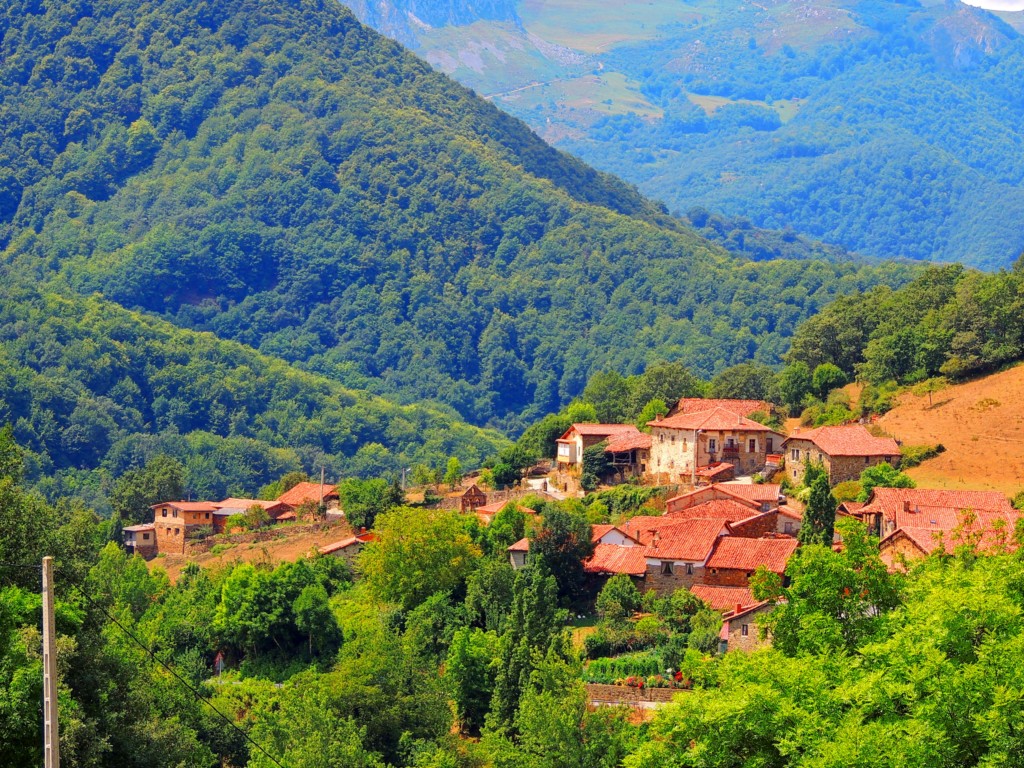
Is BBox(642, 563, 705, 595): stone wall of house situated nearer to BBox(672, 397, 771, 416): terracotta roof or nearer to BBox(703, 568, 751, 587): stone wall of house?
BBox(703, 568, 751, 587): stone wall of house

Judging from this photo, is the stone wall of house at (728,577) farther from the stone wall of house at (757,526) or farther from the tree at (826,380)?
the tree at (826,380)

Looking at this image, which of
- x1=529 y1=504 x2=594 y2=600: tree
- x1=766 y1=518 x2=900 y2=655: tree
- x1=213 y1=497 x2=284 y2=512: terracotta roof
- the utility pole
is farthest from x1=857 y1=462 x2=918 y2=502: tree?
the utility pole

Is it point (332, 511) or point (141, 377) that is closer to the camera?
point (332, 511)

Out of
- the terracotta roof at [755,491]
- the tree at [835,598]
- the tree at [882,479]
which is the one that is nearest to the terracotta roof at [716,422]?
the terracotta roof at [755,491]

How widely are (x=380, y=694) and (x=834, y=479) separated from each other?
22.3 meters

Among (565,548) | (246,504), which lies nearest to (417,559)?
(565,548)

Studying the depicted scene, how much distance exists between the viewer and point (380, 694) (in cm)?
4500

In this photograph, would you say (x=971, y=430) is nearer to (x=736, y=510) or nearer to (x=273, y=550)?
(x=736, y=510)

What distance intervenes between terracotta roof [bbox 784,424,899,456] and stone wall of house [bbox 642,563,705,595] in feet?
38.9

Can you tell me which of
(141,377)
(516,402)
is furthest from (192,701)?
(516,402)

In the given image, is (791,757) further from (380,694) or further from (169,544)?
(169,544)

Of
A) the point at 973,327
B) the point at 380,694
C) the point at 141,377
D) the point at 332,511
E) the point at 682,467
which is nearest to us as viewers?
the point at 380,694

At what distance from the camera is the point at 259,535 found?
255 feet

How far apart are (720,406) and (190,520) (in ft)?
90.7
